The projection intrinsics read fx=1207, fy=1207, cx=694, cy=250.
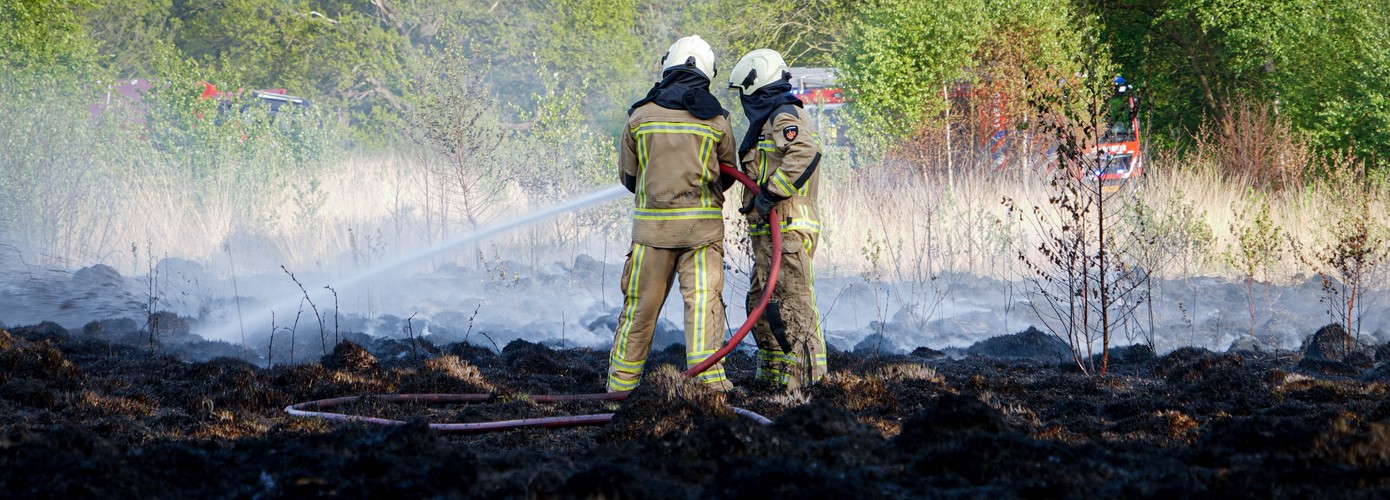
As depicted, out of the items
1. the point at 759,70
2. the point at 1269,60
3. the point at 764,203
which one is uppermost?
the point at 1269,60

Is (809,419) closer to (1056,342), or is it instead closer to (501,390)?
(501,390)

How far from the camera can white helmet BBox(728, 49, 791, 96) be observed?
5.57 meters

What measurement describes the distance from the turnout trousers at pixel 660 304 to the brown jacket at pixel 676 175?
8 centimetres

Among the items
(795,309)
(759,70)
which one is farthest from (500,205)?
(795,309)

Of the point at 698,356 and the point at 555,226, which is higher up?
the point at 555,226

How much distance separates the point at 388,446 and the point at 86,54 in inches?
635

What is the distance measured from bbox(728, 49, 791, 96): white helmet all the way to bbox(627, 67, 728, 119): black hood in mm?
272

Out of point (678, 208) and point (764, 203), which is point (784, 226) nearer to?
point (764, 203)

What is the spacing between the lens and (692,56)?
536 cm

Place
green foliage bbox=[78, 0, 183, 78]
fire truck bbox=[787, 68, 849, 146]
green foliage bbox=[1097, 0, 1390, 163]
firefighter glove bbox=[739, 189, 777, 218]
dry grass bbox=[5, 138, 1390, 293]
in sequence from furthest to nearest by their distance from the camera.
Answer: green foliage bbox=[78, 0, 183, 78] → fire truck bbox=[787, 68, 849, 146] → green foliage bbox=[1097, 0, 1390, 163] → dry grass bbox=[5, 138, 1390, 293] → firefighter glove bbox=[739, 189, 777, 218]

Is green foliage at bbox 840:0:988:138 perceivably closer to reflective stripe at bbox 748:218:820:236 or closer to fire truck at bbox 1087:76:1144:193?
fire truck at bbox 1087:76:1144:193

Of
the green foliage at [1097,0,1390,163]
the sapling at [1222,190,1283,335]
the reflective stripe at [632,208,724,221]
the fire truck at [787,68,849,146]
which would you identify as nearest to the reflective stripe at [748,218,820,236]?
the reflective stripe at [632,208,724,221]

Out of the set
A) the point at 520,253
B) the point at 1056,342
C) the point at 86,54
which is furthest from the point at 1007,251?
the point at 86,54

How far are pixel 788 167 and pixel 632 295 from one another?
900 mm
